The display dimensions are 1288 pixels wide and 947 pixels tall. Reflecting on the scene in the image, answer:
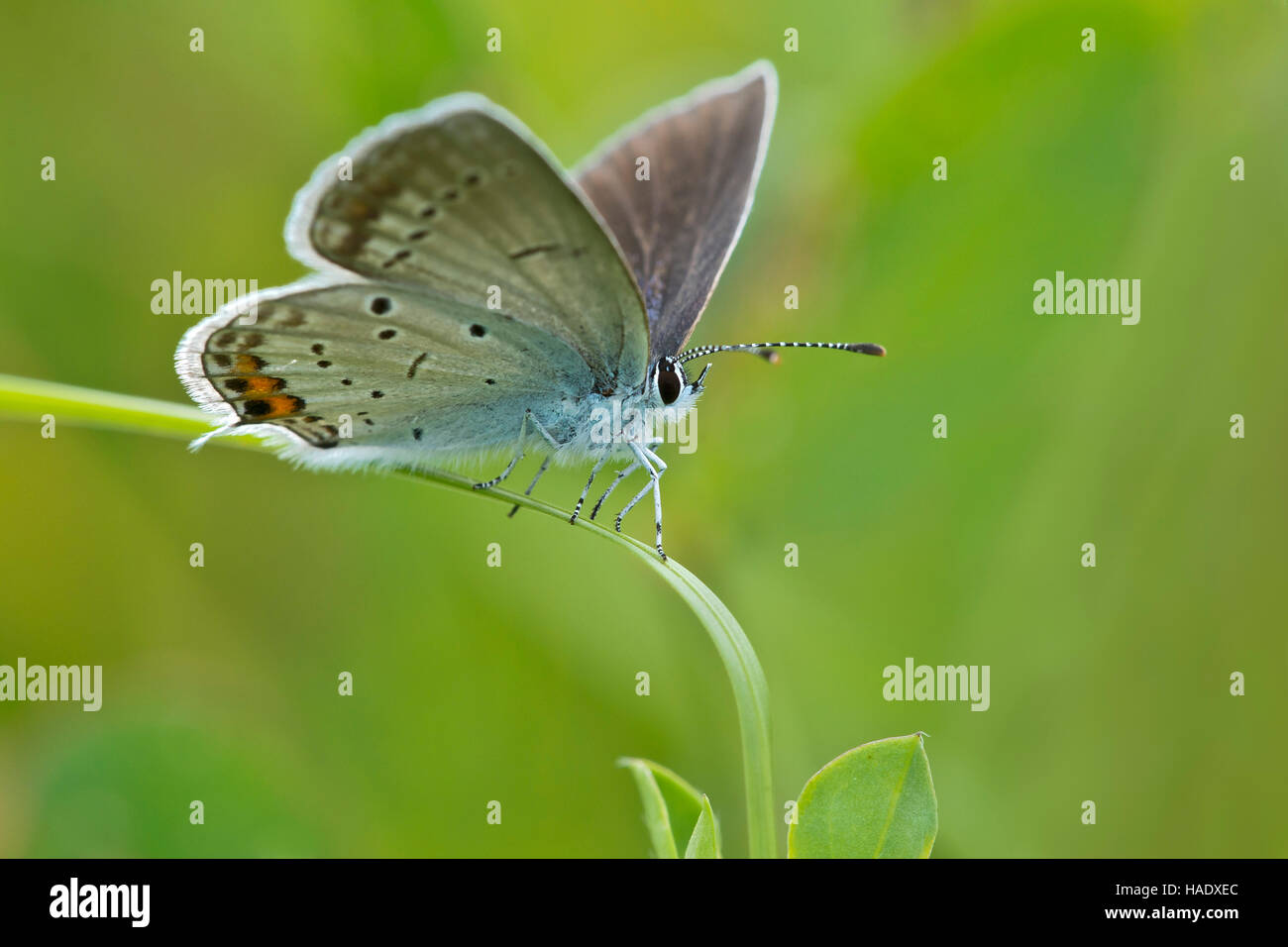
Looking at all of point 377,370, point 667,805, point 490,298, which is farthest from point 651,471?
point 667,805

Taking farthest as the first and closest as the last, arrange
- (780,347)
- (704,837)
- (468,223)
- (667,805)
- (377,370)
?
(780,347), (377,370), (468,223), (667,805), (704,837)

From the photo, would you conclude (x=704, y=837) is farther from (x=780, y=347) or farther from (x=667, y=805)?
(x=780, y=347)

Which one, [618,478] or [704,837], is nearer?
[704,837]

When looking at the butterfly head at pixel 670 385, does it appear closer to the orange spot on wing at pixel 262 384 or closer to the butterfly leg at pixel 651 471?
the butterfly leg at pixel 651 471

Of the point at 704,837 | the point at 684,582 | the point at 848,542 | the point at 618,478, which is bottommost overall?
the point at 704,837

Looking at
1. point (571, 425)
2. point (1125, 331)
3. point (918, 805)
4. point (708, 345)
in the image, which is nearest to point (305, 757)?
point (571, 425)
